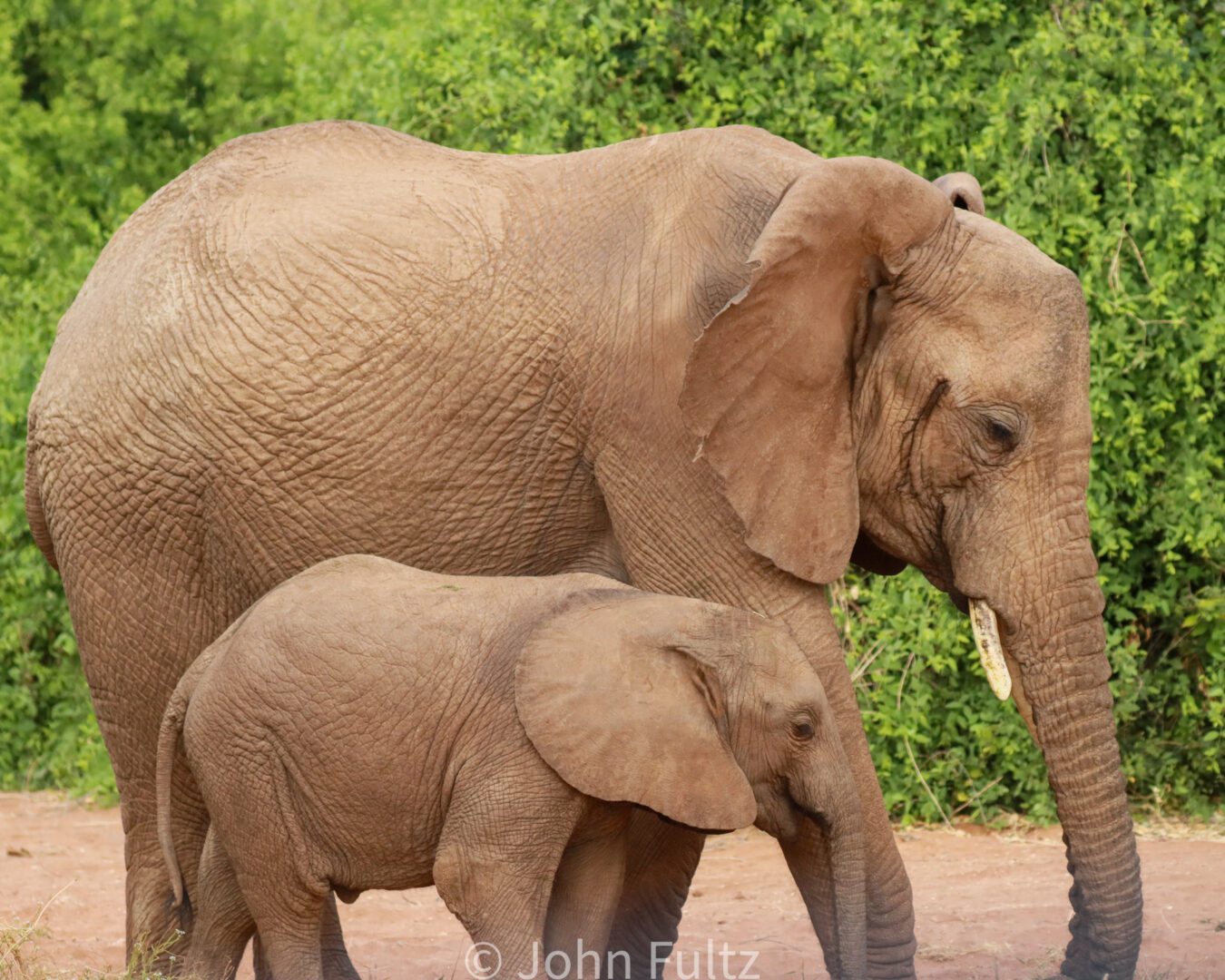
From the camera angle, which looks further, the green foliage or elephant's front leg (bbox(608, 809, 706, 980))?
the green foliage

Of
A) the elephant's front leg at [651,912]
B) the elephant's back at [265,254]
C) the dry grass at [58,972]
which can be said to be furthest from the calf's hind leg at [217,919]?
the elephant's back at [265,254]

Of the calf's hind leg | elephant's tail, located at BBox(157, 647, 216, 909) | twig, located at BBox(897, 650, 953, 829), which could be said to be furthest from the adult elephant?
twig, located at BBox(897, 650, 953, 829)

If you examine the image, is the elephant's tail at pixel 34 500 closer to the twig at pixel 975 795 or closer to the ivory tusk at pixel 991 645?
the ivory tusk at pixel 991 645

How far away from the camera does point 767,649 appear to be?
482 cm

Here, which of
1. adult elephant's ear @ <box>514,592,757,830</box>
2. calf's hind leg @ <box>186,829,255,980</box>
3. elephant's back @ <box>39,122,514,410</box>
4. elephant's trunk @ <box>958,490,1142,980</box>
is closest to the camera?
adult elephant's ear @ <box>514,592,757,830</box>

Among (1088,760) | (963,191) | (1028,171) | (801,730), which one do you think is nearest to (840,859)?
(801,730)

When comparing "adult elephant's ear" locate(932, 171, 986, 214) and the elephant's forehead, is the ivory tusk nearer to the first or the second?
the elephant's forehead

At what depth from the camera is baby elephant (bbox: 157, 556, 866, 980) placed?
4.65m

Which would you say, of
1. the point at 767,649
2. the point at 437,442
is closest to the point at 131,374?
the point at 437,442

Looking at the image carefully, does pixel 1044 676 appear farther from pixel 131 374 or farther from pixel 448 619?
pixel 131 374

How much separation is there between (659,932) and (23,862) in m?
3.77

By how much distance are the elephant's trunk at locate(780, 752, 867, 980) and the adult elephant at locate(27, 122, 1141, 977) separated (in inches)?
1.1

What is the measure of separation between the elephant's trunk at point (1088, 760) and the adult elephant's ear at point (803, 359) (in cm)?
56

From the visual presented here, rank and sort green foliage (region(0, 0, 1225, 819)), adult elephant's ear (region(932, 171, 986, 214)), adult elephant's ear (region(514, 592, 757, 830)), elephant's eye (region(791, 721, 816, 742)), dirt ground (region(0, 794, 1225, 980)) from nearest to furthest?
adult elephant's ear (region(514, 592, 757, 830)) → elephant's eye (region(791, 721, 816, 742)) → adult elephant's ear (region(932, 171, 986, 214)) → dirt ground (region(0, 794, 1225, 980)) → green foliage (region(0, 0, 1225, 819))
